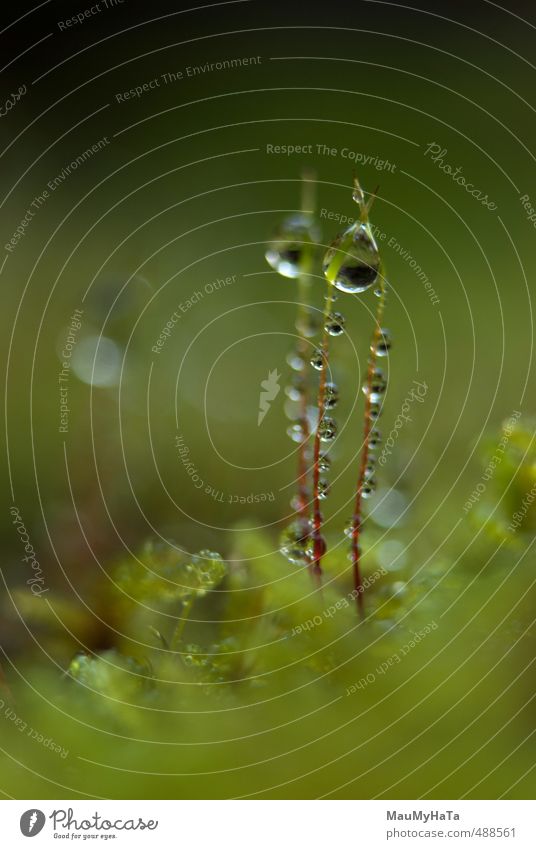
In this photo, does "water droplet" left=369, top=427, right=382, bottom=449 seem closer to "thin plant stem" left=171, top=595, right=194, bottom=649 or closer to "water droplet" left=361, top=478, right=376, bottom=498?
"water droplet" left=361, top=478, right=376, bottom=498

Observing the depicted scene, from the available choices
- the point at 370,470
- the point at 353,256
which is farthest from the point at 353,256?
the point at 370,470

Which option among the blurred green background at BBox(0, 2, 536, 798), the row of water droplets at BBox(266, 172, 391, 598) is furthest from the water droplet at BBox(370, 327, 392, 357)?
the blurred green background at BBox(0, 2, 536, 798)

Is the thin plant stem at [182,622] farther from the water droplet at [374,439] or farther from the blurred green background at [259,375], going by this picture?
the water droplet at [374,439]

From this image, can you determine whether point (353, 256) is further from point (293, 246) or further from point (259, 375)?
point (259, 375)

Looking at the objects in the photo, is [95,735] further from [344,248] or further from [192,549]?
[344,248]

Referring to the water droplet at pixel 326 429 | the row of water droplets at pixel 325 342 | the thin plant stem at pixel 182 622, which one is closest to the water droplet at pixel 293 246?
the row of water droplets at pixel 325 342
